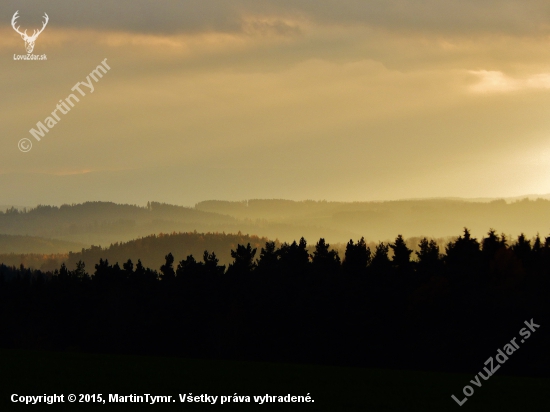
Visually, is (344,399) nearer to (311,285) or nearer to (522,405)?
(522,405)

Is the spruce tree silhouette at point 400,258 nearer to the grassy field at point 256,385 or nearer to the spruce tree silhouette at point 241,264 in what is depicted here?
the spruce tree silhouette at point 241,264

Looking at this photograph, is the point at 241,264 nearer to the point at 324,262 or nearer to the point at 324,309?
the point at 324,262

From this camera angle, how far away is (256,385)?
42219 mm

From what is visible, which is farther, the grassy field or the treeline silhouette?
the treeline silhouette

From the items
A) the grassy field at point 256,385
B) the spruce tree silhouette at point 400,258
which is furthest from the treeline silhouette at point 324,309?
the grassy field at point 256,385

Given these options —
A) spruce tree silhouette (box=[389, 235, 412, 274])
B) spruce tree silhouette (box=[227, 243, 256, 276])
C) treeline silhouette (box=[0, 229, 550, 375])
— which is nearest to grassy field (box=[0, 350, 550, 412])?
treeline silhouette (box=[0, 229, 550, 375])

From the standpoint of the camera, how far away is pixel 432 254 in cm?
10731

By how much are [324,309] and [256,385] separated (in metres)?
52.0

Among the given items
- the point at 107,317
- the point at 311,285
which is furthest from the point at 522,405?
the point at 107,317

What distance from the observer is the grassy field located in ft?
118

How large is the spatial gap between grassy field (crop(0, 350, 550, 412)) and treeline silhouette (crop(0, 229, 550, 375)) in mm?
31631

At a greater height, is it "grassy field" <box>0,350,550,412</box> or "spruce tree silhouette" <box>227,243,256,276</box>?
"spruce tree silhouette" <box>227,243,256,276</box>

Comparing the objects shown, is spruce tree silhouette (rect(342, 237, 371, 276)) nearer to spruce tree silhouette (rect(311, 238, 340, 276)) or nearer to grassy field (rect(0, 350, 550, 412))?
spruce tree silhouette (rect(311, 238, 340, 276))

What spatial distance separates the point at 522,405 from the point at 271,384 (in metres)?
13.5
